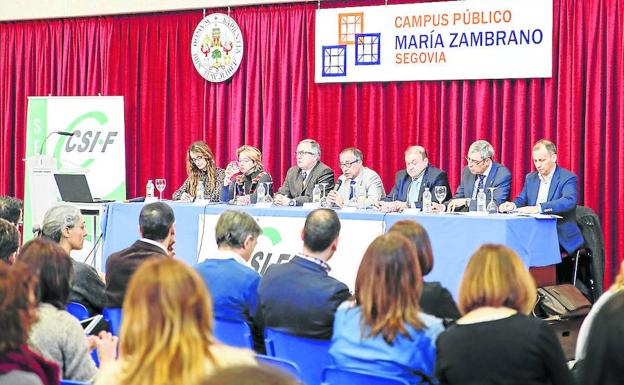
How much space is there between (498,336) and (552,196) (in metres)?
3.84

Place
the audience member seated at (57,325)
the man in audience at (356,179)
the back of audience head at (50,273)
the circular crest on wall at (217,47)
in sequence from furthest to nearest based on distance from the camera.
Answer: the circular crest on wall at (217,47), the man in audience at (356,179), the back of audience head at (50,273), the audience member seated at (57,325)

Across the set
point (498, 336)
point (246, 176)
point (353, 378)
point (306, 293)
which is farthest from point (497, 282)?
point (246, 176)

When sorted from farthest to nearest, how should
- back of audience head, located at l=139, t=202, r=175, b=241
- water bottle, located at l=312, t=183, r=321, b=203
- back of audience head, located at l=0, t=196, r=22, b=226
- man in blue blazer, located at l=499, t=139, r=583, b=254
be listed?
water bottle, located at l=312, t=183, r=321, b=203 < man in blue blazer, located at l=499, t=139, r=583, b=254 < back of audience head, located at l=0, t=196, r=22, b=226 < back of audience head, located at l=139, t=202, r=175, b=241

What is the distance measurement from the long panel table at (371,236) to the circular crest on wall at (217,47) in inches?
108

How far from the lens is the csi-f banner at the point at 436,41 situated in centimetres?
736

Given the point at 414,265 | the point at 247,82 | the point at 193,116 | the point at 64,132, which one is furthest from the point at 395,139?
the point at 414,265

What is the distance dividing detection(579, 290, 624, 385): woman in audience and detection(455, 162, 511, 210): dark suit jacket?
4142 mm

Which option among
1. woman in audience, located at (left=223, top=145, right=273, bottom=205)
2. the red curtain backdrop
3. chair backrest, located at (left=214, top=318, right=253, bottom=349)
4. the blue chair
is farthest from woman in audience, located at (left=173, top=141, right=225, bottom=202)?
the blue chair

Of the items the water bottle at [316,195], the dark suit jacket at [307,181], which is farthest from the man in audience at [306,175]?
the water bottle at [316,195]

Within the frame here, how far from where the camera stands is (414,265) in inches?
114

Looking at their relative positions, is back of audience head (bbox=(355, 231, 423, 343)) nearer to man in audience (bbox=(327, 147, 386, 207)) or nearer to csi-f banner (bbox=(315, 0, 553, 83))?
man in audience (bbox=(327, 147, 386, 207))

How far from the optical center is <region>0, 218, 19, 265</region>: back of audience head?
147 inches

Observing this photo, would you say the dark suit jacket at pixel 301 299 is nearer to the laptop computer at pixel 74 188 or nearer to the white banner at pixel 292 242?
the white banner at pixel 292 242

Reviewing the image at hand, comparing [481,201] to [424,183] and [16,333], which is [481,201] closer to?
Result: [424,183]
